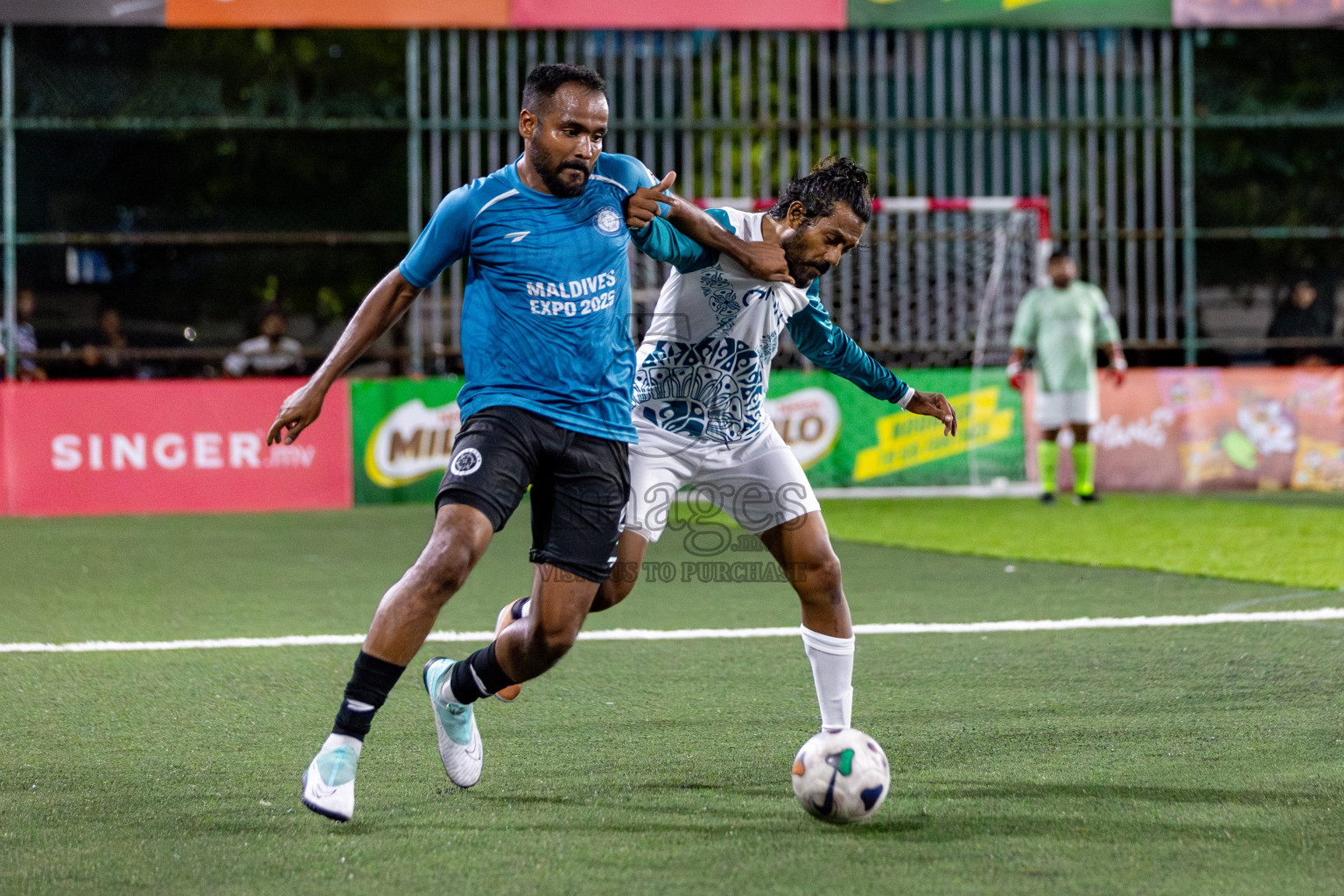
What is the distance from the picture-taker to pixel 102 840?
3.84 m

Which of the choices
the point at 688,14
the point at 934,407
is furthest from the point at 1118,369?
the point at 934,407

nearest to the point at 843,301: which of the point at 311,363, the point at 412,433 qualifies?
the point at 412,433

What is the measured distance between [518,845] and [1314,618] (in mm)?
4882

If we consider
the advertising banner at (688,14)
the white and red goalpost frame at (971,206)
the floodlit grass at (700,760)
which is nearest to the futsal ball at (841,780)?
the floodlit grass at (700,760)

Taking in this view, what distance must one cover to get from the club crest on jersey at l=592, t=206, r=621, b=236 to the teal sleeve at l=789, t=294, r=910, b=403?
70 cm

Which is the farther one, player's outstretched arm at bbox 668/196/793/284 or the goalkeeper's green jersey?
the goalkeeper's green jersey

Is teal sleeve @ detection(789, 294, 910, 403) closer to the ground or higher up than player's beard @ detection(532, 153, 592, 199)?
closer to the ground

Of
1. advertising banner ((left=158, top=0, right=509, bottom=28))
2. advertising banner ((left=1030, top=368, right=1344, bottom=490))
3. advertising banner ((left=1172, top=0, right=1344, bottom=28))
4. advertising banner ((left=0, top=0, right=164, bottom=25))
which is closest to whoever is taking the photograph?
advertising banner ((left=0, top=0, right=164, bottom=25))

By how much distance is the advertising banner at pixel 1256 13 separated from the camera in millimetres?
15281

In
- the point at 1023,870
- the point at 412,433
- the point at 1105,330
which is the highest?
the point at 1105,330

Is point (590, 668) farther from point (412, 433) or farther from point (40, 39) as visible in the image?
point (40, 39)

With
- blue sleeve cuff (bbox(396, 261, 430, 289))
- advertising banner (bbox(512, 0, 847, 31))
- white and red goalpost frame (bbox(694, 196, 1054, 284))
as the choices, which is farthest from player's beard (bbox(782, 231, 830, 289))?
advertising banner (bbox(512, 0, 847, 31))

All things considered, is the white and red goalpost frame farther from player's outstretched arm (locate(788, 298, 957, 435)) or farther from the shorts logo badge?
the shorts logo badge

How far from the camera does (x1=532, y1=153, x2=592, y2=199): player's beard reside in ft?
13.8
